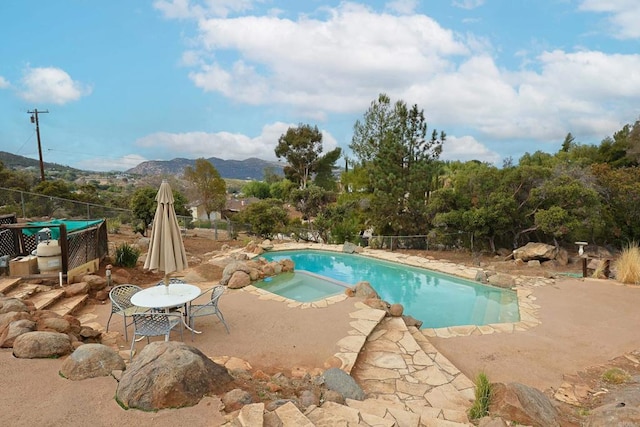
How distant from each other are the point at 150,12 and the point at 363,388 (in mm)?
10828

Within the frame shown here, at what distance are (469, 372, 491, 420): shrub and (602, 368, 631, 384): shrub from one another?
2340 mm

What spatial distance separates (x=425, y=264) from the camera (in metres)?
12.0

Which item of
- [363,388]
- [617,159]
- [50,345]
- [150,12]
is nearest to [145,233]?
[150,12]

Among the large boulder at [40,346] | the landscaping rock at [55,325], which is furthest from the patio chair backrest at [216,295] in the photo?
the large boulder at [40,346]

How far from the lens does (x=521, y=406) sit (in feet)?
11.6

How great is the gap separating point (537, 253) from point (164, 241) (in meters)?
11.8

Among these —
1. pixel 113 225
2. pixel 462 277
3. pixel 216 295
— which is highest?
pixel 113 225

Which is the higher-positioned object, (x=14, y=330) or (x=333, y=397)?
(x=14, y=330)

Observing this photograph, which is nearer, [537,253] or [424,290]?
[424,290]

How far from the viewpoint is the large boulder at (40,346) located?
393 cm

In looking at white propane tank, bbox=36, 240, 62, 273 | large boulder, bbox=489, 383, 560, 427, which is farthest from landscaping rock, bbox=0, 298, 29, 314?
large boulder, bbox=489, 383, 560, 427

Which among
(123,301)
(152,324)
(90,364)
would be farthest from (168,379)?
(123,301)

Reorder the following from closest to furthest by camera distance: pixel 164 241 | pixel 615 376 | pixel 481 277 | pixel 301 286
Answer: pixel 615 376, pixel 164 241, pixel 301 286, pixel 481 277

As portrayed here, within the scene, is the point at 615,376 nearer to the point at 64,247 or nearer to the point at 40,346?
the point at 40,346
